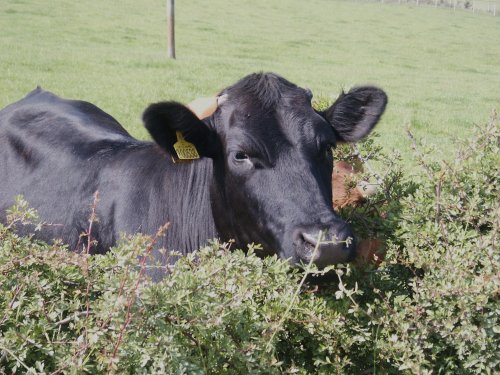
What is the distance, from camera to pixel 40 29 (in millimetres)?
25078

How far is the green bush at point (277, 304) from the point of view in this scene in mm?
2348

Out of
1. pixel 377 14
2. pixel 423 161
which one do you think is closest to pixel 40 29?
pixel 423 161

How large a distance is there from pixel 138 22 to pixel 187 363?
29.1m

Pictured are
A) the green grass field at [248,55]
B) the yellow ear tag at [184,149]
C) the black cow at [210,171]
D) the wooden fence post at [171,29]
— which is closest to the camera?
the black cow at [210,171]

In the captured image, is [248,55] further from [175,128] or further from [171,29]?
[175,128]

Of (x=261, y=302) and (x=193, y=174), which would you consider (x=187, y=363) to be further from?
(x=193, y=174)

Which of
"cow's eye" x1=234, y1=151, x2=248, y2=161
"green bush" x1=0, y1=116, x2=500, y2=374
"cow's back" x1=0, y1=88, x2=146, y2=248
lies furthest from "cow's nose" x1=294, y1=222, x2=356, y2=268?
"cow's back" x1=0, y1=88, x2=146, y2=248

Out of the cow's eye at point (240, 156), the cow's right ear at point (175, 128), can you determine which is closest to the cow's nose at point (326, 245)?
the cow's eye at point (240, 156)

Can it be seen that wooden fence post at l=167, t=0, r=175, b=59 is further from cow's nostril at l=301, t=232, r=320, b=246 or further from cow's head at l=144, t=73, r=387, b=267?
cow's nostril at l=301, t=232, r=320, b=246

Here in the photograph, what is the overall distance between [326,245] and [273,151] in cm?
80

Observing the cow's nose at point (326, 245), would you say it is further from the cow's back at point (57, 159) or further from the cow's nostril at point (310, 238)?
the cow's back at point (57, 159)

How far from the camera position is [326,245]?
320cm

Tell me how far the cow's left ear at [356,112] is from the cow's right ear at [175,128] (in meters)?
0.81

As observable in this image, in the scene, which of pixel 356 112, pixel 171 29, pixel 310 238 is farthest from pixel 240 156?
pixel 171 29
